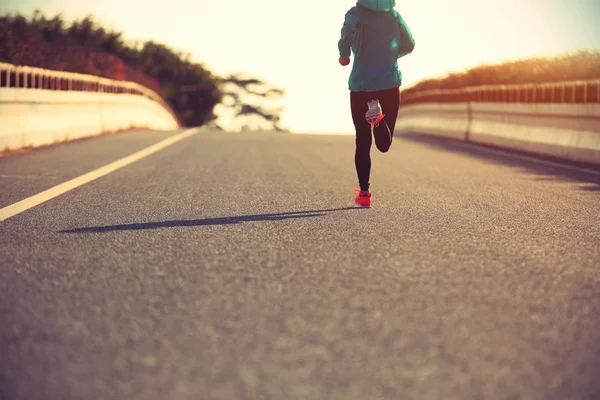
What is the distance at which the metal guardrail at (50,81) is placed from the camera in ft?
51.6

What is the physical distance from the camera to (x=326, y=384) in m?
3.49

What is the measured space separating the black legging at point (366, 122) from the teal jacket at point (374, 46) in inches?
3.6

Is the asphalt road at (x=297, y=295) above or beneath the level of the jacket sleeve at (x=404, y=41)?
beneath

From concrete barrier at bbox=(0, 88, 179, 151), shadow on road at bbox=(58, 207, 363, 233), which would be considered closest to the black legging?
shadow on road at bbox=(58, 207, 363, 233)

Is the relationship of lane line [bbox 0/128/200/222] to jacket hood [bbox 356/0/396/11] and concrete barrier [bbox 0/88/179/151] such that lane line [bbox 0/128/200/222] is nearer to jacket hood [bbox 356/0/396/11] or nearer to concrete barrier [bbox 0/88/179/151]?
concrete barrier [bbox 0/88/179/151]

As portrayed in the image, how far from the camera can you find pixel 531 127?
56.2 feet

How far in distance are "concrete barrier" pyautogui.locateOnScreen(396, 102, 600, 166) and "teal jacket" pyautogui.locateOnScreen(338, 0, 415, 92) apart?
5398mm

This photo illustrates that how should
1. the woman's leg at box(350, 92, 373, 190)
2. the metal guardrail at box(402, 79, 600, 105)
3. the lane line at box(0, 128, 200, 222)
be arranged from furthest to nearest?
the metal guardrail at box(402, 79, 600, 105)
the woman's leg at box(350, 92, 373, 190)
the lane line at box(0, 128, 200, 222)

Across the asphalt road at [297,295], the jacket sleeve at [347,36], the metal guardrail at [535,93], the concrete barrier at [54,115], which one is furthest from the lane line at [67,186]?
the metal guardrail at [535,93]

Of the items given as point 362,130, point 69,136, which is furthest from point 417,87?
point 362,130

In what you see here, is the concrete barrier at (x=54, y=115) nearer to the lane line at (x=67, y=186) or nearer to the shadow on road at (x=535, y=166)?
the lane line at (x=67, y=186)

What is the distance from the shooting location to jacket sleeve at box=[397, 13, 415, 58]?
31.8 feet

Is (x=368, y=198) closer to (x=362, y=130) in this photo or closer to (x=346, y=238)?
(x=362, y=130)

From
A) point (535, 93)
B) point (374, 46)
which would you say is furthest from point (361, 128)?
point (535, 93)
